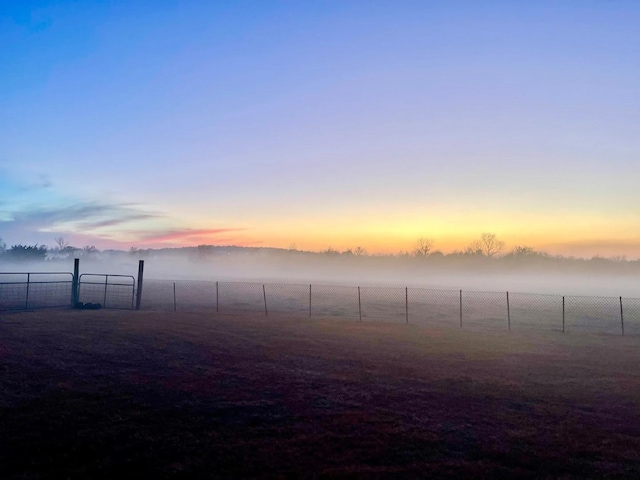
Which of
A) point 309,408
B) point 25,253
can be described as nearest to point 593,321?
point 309,408

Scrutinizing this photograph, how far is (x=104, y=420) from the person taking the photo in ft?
25.3

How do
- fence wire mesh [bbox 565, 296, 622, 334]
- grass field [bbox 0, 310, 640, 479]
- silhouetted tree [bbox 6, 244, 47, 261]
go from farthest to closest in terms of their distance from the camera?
1. silhouetted tree [bbox 6, 244, 47, 261]
2. fence wire mesh [bbox 565, 296, 622, 334]
3. grass field [bbox 0, 310, 640, 479]

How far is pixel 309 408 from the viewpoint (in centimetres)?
881

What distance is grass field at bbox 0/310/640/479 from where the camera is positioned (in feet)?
20.7

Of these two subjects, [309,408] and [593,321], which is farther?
[593,321]

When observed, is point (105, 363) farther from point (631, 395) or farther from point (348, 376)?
point (631, 395)


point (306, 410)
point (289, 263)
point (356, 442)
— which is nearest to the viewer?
point (356, 442)

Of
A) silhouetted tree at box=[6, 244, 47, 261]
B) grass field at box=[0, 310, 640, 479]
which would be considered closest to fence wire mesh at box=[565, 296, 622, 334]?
grass field at box=[0, 310, 640, 479]

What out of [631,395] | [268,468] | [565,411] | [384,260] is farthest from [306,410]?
[384,260]

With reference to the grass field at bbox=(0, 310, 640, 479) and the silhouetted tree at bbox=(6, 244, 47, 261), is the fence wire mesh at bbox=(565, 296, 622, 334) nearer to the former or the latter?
the grass field at bbox=(0, 310, 640, 479)

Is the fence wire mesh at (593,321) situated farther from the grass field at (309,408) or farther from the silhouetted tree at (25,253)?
the silhouetted tree at (25,253)

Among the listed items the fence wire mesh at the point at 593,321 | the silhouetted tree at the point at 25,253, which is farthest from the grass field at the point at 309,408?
the silhouetted tree at the point at 25,253

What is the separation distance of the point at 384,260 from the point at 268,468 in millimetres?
143630

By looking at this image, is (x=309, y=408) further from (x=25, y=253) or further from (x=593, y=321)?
(x=25, y=253)
